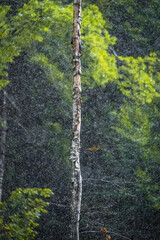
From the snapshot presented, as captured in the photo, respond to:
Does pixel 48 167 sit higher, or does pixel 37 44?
pixel 37 44

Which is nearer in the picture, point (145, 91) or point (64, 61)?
point (145, 91)

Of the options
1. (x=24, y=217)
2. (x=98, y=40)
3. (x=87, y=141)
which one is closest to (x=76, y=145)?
(x=24, y=217)

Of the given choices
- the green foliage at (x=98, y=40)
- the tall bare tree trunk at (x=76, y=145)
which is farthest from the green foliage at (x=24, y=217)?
the green foliage at (x=98, y=40)

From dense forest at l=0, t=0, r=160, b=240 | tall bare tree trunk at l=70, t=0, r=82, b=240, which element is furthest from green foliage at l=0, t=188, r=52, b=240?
dense forest at l=0, t=0, r=160, b=240

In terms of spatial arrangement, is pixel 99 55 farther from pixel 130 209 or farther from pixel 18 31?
pixel 130 209

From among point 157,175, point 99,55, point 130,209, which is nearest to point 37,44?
point 99,55

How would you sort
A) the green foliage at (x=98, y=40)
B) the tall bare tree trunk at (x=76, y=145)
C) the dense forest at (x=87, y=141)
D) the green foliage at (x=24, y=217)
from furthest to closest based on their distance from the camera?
the dense forest at (x=87, y=141) → the green foliage at (x=98, y=40) → the green foliage at (x=24, y=217) → the tall bare tree trunk at (x=76, y=145)

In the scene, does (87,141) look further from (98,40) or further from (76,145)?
(76,145)

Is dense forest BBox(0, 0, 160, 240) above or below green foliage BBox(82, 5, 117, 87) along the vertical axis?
below

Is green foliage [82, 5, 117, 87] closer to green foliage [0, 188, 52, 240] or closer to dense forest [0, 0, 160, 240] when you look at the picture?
green foliage [0, 188, 52, 240]

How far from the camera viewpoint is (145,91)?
4512mm

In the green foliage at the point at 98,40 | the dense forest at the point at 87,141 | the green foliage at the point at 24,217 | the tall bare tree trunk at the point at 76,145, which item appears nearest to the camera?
the tall bare tree trunk at the point at 76,145

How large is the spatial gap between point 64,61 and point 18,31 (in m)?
3.92

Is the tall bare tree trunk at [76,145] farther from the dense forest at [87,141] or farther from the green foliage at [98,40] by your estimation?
the dense forest at [87,141]
